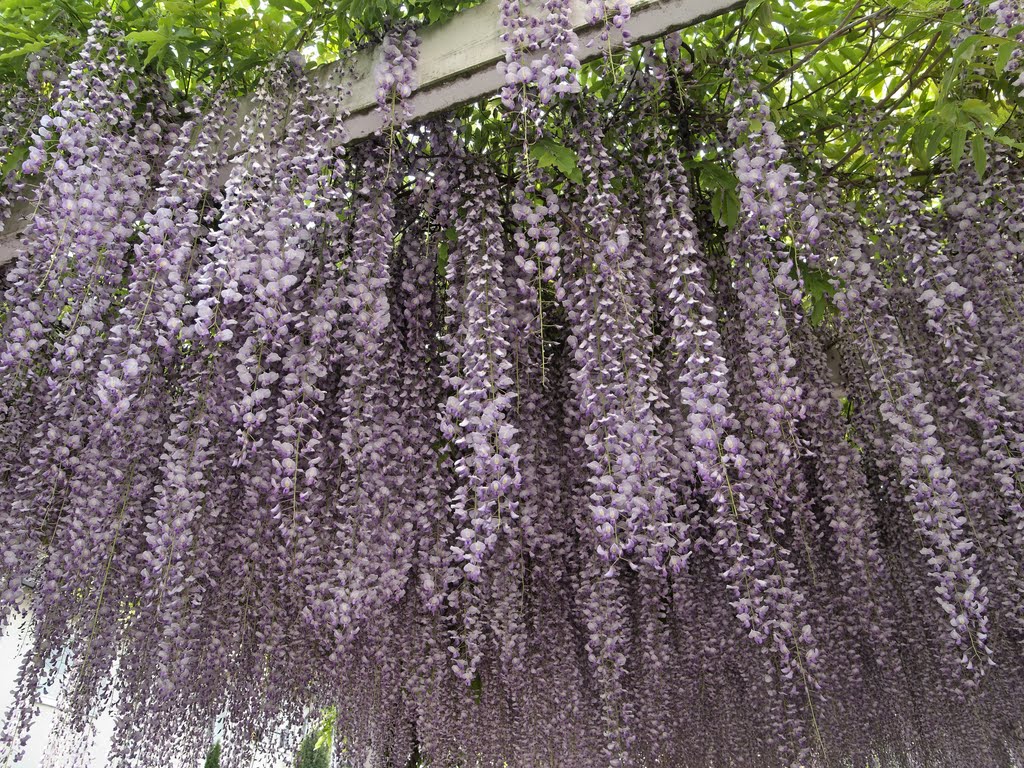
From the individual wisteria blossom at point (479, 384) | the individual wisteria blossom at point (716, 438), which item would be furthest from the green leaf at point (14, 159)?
the individual wisteria blossom at point (716, 438)

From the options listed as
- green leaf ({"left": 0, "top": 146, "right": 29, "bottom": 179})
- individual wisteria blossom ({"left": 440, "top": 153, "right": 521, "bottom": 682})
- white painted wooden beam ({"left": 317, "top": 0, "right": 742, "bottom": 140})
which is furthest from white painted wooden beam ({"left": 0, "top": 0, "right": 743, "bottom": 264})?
green leaf ({"left": 0, "top": 146, "right": 29, "bottom": 179})

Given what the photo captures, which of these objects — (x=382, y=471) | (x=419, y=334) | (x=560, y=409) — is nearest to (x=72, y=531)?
(x=382, y=471)

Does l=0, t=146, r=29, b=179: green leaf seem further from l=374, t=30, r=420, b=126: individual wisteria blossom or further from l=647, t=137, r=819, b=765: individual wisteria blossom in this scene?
l=647, t=137, r=819, b=765: individual wisteria blossom

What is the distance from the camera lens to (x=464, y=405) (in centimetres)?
213

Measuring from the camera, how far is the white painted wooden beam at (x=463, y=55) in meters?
1.88

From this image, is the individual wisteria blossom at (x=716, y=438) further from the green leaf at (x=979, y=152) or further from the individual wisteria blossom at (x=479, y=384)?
the green leaf at (x=979, y=152)

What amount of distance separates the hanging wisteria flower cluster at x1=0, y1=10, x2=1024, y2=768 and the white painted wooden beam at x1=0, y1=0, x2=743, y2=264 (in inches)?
2.9

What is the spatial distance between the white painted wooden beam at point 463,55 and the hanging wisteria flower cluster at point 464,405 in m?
0.07

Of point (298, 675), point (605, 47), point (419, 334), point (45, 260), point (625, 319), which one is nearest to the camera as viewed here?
point (605, 47)

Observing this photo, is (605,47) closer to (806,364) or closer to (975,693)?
(806,364)

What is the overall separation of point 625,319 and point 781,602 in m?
1.05

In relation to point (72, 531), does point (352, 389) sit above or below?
above

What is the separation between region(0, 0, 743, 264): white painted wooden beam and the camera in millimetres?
1882

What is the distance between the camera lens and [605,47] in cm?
192
